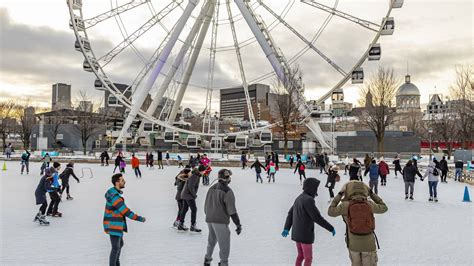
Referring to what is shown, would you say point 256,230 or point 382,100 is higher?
point 382,100

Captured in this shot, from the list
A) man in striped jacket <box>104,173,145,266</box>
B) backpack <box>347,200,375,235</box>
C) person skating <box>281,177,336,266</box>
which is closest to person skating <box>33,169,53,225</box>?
man in striped jacket <box>104,173,145,266</box>

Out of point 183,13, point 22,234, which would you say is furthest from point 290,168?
point 22,234

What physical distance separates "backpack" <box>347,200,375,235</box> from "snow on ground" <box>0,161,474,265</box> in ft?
8.77

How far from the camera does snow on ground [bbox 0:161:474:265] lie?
303 inches

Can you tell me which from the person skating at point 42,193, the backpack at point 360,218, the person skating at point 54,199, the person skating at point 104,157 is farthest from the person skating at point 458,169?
the person skating at point 104,157

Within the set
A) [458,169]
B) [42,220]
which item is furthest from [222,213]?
[458,169]

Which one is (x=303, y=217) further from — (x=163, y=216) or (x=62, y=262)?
(x=163, y=216)

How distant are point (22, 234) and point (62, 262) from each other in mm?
2903

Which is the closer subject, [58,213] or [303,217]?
[303,217]

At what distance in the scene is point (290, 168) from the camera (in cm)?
3528

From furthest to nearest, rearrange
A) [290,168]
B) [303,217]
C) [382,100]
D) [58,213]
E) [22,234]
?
1. [382,100]
2. [290,168]
3. [58,213]
4. [22,234]
5. [303,217]

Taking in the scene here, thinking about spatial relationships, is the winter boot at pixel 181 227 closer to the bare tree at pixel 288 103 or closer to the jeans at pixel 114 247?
the jeans at pixel 114 247

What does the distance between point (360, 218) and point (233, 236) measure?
4.92 metres

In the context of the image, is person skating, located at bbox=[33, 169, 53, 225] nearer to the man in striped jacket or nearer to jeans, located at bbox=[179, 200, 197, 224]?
jeans, located at bbox=[179, 200, 197, 224]
